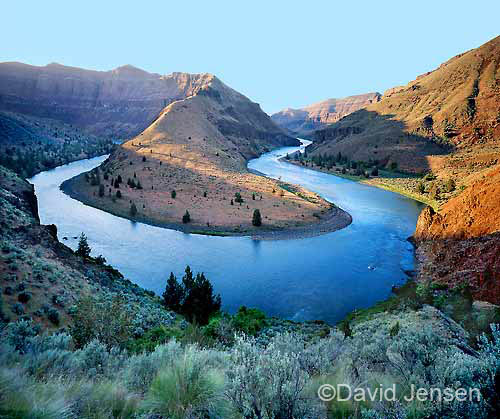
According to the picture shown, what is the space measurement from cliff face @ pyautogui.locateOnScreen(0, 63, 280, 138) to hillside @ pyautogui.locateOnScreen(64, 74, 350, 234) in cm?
6692

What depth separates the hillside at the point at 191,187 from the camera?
40.1m

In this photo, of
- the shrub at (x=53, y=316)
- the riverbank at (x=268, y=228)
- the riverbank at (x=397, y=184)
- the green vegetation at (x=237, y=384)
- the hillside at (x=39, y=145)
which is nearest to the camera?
the green vegetation at (x=237, y=384)

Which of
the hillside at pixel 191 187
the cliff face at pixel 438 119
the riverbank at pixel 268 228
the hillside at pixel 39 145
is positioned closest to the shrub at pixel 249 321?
the riverbank at pixel 268 228

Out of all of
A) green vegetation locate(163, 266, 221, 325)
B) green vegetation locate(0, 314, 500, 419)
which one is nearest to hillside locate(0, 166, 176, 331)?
green vegetation locate(163, 266, 221, 325)

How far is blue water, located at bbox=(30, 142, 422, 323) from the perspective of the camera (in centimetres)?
2317

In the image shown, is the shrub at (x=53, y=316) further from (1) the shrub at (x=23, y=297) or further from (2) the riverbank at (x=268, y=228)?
(2) the riverbank at (x=268, y=228)

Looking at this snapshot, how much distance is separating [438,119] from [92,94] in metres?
162

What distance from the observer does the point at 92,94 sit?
168 metres

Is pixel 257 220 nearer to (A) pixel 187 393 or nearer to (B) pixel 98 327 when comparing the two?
(B) pixel 98 327

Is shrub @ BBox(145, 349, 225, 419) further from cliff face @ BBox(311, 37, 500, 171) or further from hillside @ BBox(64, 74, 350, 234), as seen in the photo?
cliff face @ BBox(311, 37, 500, 171)

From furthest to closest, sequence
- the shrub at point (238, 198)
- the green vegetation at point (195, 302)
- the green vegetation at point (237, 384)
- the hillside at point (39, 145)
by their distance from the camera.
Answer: the hillside at point (39, 145) < the shrub at point (238, 198) < the green vegetation at point (195, 302) < the green vegetation at point (237, 384)

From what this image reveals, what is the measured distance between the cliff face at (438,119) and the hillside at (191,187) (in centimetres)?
3649

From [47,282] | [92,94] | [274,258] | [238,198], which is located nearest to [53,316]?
[47,282]

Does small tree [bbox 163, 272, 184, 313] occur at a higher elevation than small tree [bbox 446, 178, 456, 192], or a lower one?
lower
